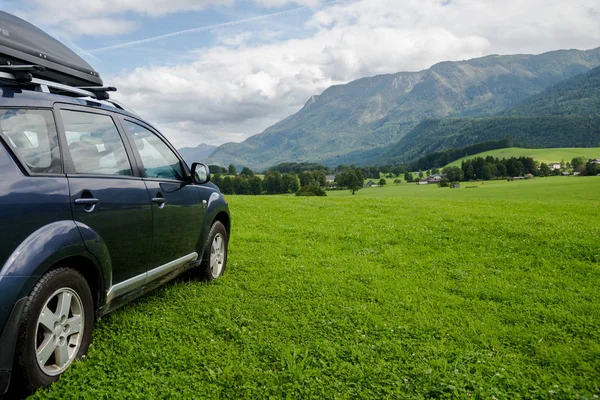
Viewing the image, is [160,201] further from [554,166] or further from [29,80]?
[554,166]

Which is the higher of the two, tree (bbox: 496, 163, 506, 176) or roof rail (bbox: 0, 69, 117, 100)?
roof rail (bbox: 0, 69, 117, 100)

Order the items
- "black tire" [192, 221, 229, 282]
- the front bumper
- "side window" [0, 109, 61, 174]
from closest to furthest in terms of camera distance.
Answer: the front bumper
"side window" [0, 109, 61, 174]
"black tire" [192, 221, 229, 282]

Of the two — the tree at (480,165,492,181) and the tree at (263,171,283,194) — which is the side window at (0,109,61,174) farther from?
the tree at (480,165,492,181)

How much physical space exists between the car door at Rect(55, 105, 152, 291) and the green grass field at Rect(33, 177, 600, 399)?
1.02 m

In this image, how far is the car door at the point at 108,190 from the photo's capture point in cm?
402

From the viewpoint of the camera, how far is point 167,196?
5.57m

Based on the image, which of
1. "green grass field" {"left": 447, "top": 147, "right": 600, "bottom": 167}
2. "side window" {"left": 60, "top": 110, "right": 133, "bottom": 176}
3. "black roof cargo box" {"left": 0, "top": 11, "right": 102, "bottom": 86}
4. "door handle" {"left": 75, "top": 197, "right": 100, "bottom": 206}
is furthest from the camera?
"green grass field" {"left": 447, "top": 147, "right": 600, "bottom": 167}

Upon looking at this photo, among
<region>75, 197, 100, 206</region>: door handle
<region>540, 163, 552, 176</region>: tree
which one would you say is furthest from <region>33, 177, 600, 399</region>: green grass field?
<region>540, 163, 552, 176</region>: tree

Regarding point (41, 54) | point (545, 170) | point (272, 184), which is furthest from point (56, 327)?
point (545, 170)

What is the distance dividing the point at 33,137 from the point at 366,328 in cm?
438

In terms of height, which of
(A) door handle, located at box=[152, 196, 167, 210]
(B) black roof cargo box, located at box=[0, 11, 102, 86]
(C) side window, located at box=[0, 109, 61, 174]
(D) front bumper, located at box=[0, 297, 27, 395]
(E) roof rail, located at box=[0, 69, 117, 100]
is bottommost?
(D) front bumper, located at box=[0, 297, 27, 395]

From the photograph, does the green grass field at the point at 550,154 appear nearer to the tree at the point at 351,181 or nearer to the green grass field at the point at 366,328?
the tree at the point at 351,181

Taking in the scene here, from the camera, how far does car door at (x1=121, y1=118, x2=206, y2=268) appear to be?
5277 millimetres

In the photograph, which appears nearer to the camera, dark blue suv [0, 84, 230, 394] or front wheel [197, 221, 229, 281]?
dark blue suv [0, 84, 230, 394]
